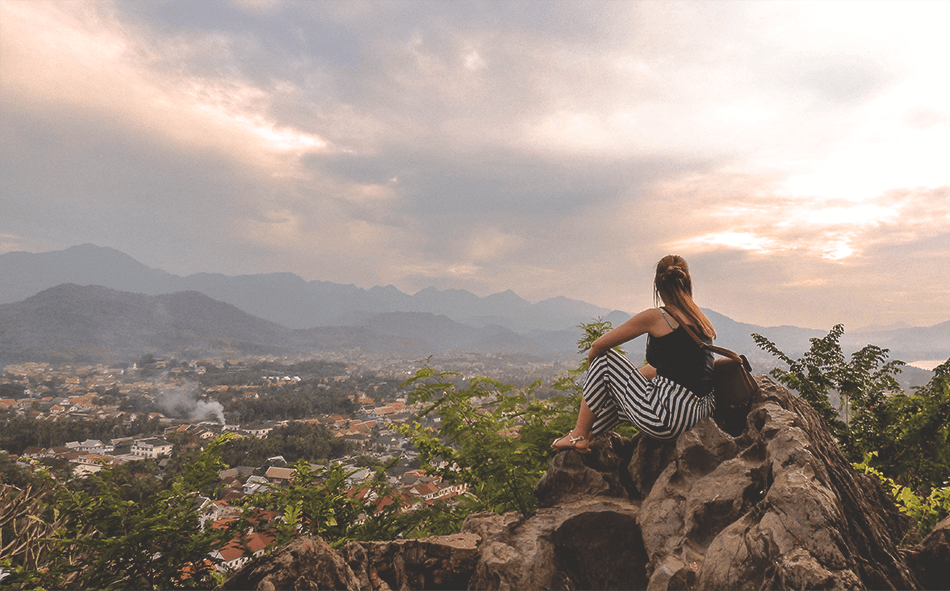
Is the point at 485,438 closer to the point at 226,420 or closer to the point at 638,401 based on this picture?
the point at 638,401

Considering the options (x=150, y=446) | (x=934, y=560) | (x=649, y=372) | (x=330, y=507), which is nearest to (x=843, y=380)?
(x=934, y=560)

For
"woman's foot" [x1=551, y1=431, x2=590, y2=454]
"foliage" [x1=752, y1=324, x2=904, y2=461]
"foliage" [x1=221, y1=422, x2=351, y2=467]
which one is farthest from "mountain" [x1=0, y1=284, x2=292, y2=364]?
"foliage" [x1=752, y1=324, x2=904, y2=461]

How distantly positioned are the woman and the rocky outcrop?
0.66 feet

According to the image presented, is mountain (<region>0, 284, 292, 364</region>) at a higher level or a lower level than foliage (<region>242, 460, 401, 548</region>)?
lower

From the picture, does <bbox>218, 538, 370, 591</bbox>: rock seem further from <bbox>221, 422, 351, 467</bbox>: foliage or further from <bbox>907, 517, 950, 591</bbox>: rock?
<bbox>221, 422, 351, 467</bbox>: foliage

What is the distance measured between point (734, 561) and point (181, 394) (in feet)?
347

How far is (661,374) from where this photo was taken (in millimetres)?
4012

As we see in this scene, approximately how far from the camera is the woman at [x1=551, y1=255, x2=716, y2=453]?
3.86 metres

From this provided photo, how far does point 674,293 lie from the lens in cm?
407

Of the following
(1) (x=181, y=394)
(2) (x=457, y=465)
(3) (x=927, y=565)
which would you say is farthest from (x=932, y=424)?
(1) (x=181, y=394)

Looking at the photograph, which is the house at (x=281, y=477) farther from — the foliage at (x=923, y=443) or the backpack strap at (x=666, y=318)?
the foliage at (x=923, y=443)

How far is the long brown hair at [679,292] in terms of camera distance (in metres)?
4.03

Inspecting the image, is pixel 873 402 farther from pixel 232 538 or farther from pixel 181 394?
pixel 181 394

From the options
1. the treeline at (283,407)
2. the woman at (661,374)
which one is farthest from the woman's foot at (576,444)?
the treeline at (283,407)
